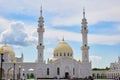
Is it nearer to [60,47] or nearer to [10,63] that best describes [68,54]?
[60,47]

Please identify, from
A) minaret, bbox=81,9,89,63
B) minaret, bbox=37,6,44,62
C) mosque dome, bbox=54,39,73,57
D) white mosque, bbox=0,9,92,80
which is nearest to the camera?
minaret, bbox=37,6,44,62

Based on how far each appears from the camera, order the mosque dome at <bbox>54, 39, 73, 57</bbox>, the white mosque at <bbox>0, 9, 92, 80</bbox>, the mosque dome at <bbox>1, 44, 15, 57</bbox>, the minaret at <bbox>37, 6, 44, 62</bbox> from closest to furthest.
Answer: the minaret at <bbox>37, 6, 44, 62</bbox>, the white mosque at <bbox>0, 9, 92, 80</bbox>, the mosque dome at <bbox>54, 39, 73, 57</bbox>, the mosque dome at <bbox>1, 44, 15, 57</bbox>

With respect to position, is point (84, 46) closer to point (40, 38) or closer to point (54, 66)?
point (54, 66)

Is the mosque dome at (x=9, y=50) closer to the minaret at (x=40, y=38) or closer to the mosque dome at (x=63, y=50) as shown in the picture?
the minaret at (x=40, y=38)

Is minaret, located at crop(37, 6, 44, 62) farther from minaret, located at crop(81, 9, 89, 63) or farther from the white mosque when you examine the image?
minaret, located at crop(81, 9, 89, 63)

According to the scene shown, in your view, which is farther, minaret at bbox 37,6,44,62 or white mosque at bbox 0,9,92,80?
white mosque at bbox 0,9,92,80

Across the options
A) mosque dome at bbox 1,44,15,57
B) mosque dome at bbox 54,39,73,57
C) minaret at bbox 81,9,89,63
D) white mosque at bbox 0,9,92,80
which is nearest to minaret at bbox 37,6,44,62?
white mosque at bbox 0,9,92,80

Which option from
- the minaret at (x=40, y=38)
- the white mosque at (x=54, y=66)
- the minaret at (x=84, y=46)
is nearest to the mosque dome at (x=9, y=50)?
the white mosque at (x=54, y=66)

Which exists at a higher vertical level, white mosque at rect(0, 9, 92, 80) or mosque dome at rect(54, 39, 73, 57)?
mosque dome at rect(54, 39, 73, 57)

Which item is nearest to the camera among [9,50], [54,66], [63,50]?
[54,66]

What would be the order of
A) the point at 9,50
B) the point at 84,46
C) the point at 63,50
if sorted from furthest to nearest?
A: the point at 9,50 < the point at 63,50 < the point at 84,46

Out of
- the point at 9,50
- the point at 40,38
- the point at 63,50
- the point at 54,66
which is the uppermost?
the point at 40,38

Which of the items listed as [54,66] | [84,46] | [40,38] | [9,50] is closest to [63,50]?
[54,66]

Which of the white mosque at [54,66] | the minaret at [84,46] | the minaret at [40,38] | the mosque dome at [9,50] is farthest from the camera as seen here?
the mosque dome at [9,50]
